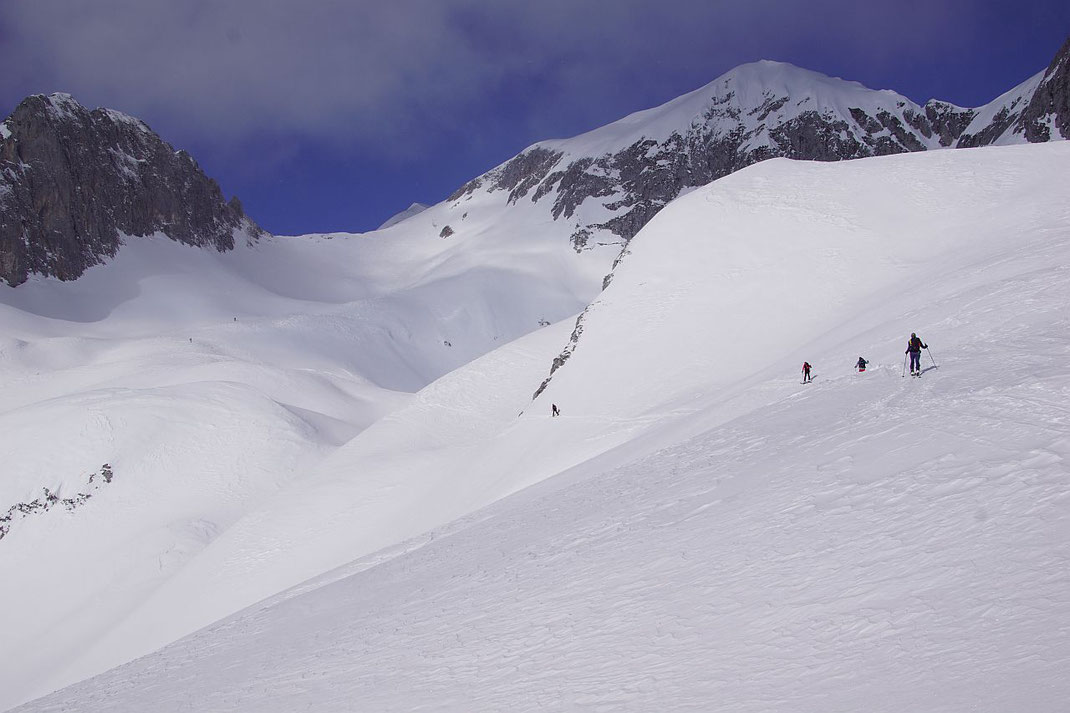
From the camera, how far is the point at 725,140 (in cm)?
16950

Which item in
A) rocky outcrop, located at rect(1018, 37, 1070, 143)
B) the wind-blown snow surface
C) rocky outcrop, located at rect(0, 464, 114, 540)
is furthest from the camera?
rocky outcrop, located at rect(1018, 37, 1070, 143)

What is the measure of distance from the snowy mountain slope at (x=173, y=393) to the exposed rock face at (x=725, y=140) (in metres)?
26.8

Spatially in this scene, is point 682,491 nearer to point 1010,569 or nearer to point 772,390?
point 1010,569

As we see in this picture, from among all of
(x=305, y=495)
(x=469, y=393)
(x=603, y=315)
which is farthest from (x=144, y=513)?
(x=603, y=315)

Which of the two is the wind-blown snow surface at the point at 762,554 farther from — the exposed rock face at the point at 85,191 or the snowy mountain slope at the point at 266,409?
the exposed rock face at the point at 85,191

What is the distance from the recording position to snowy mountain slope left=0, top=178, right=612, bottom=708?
38.4 metres

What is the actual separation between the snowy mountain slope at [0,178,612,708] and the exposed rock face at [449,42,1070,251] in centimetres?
2683

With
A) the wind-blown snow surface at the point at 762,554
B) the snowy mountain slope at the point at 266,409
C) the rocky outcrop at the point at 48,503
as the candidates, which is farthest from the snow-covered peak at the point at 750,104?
the wind-blown snow surface at the point at 762,554

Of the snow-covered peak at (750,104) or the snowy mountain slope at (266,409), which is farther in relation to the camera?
the snow-covered peak at (750,104)

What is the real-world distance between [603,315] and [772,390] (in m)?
19.2

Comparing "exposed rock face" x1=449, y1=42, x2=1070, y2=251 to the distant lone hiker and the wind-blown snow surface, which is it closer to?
the wind-blown snow surface

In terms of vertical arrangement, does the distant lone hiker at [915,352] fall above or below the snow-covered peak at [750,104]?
below

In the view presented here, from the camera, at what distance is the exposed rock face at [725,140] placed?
15500cm

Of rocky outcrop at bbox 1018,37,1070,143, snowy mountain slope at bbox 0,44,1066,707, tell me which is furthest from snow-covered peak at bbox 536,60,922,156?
rocky outcrop at bbox 1018,37,1070,143
